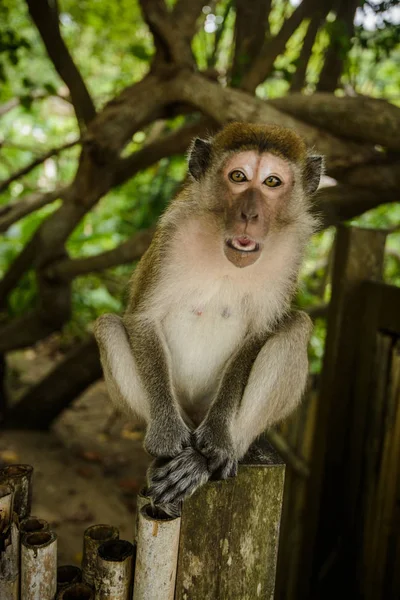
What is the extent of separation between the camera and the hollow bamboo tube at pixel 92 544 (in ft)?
6.48

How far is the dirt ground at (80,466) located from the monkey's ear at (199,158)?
3398 millimetres

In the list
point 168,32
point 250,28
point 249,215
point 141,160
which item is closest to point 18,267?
point 141,160

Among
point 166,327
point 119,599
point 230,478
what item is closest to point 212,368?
point 166,327

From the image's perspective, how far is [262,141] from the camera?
7.84ft

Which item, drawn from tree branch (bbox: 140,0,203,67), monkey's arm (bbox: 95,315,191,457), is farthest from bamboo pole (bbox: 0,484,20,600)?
tree branch (bbox: 140,0,203,67)

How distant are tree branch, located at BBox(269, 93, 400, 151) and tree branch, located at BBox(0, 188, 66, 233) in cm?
252

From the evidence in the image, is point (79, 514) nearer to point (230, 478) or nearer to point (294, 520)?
point (294, 520)

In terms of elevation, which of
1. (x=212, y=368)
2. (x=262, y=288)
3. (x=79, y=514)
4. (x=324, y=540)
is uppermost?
(x=262, y=288)

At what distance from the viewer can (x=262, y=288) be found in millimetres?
2605

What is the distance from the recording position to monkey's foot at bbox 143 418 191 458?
2.32 m

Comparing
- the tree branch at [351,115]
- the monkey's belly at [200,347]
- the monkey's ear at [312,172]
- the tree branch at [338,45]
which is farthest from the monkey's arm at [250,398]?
the tree branch at [338,45]

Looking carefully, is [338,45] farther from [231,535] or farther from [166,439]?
[231,535]

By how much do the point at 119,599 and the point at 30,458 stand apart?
432 cm

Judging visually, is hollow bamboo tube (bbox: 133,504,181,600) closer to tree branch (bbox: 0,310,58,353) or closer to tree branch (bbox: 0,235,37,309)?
tree branch (bbox: 0,235,37,309)
